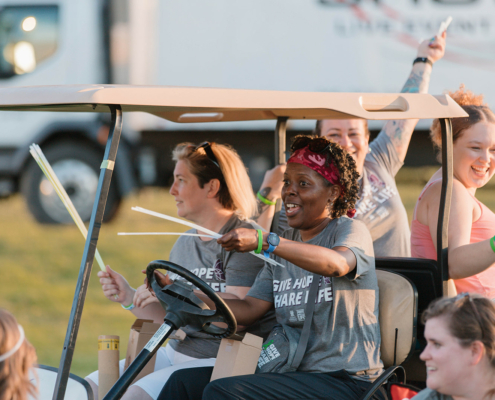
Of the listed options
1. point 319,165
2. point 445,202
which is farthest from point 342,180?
point 445,202

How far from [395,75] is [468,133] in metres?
5.54

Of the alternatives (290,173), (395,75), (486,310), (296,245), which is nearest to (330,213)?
(290,173)

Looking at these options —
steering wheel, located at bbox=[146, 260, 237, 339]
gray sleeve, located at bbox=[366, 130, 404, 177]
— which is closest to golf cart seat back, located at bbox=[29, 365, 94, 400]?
steering wheel, located at bbox=[146, 260, 237, 339]

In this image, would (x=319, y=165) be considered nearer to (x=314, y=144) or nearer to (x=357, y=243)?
(x=314, y=144)

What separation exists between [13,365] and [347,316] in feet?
3.86

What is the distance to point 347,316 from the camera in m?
2.54

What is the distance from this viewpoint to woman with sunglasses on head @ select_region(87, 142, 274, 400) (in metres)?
2.92

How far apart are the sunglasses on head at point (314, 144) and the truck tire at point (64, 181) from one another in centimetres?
585

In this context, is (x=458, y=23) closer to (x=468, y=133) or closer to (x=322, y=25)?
(x=322, y=25)

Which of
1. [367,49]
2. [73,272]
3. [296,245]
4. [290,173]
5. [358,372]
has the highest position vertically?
[367,49]

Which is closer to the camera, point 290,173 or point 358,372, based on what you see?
point 358,372

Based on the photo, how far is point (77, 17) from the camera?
843 centimetres

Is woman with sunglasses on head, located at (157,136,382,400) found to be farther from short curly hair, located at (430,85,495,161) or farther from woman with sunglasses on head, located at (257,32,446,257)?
woman with sunglasses on head, located at (257,32,446,257)

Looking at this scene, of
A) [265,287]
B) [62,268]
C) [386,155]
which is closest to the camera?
[265,287]
